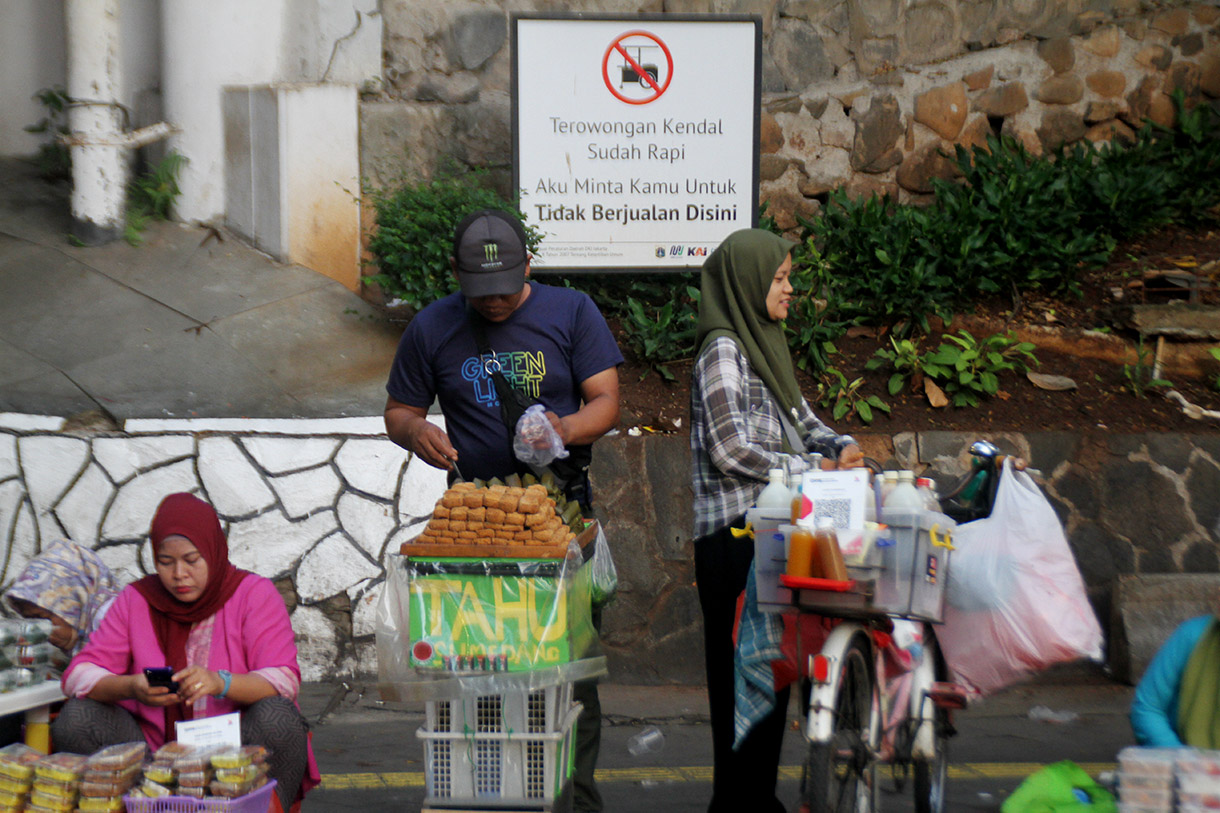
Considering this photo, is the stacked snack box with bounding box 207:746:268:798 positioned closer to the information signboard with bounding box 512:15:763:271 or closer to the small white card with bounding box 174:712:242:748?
the small white card with bounding box 174:712:242:748

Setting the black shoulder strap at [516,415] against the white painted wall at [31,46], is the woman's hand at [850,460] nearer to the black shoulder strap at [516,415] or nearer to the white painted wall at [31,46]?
the black shoulder strap at [516,415]

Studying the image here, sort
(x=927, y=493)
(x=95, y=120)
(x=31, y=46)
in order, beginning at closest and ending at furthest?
1. (x=927, y=493)
2. (x=95, y=120)
3. (x=31, y=46)

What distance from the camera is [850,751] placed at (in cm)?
322

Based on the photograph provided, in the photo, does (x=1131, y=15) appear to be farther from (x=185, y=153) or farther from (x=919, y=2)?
(x=185, y=153)

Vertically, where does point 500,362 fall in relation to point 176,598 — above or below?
above

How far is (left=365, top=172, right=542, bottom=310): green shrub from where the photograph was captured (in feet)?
21.0

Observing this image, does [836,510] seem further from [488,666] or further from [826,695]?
[488,666]

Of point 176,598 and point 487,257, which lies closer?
point 176,598

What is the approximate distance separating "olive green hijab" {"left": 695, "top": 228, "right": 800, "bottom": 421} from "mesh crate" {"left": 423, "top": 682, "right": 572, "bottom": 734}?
4.12ft

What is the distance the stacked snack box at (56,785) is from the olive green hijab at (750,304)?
88.2 inches

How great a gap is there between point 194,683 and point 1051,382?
549 cm

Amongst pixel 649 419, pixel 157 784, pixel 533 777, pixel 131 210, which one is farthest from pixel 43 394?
pixel 533 777

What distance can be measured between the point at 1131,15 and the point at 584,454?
7.11 m

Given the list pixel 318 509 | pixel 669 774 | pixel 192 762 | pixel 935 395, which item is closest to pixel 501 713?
pixel 192 762
